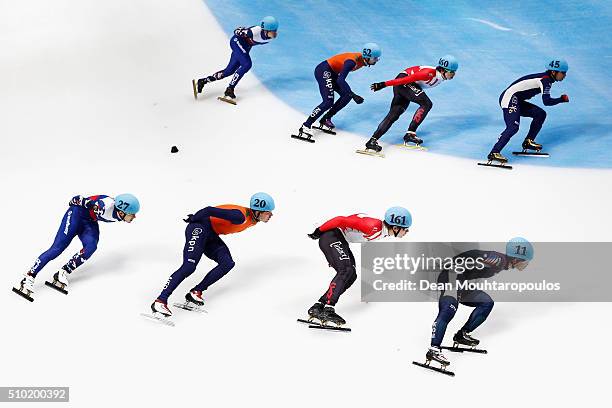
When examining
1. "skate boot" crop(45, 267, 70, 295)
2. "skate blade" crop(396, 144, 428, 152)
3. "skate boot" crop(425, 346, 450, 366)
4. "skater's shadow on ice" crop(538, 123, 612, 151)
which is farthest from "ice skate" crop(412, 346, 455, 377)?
"skater's shadow on ice" crop(538, 123, 612, 151)

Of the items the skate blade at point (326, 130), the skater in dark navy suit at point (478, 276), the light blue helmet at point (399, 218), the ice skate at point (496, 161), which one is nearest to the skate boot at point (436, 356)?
the skater in dark navy suit at point (478, 276)

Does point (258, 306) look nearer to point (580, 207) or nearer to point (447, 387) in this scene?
point (447, 387)

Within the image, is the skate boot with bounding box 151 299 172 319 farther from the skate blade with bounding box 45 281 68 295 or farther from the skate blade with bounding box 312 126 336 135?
the skate blade with bounding box 312 126 336 135

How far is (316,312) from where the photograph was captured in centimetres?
1174

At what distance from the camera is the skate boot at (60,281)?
1241cm

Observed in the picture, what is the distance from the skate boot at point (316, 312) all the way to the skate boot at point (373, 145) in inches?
183

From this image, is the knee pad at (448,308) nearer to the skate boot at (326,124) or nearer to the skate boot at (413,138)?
the skate boot at (413,138)

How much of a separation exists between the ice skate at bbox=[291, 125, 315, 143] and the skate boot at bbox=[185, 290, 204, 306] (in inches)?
190

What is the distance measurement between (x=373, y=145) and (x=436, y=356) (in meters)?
5.59

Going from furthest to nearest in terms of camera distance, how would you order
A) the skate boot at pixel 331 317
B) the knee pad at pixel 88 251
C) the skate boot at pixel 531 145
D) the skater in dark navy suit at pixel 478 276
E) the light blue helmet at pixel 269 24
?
1. the light blue helmet at pixel 269 24
2. the skate boot at pixel 531 145
3. the knee pad at pixel 88 251
4. the skate boot at pixel 331 317
5. the skater in dark navy suit at pixel 478 276

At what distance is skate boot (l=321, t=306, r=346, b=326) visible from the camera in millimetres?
11664

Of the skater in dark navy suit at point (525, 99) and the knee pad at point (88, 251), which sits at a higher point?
the skater in dark navy suit at point (525, 99)

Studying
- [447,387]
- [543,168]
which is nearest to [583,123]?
[543,168]

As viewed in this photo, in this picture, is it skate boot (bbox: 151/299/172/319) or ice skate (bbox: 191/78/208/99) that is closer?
skate boot (bbox: 151/299/172/319)
